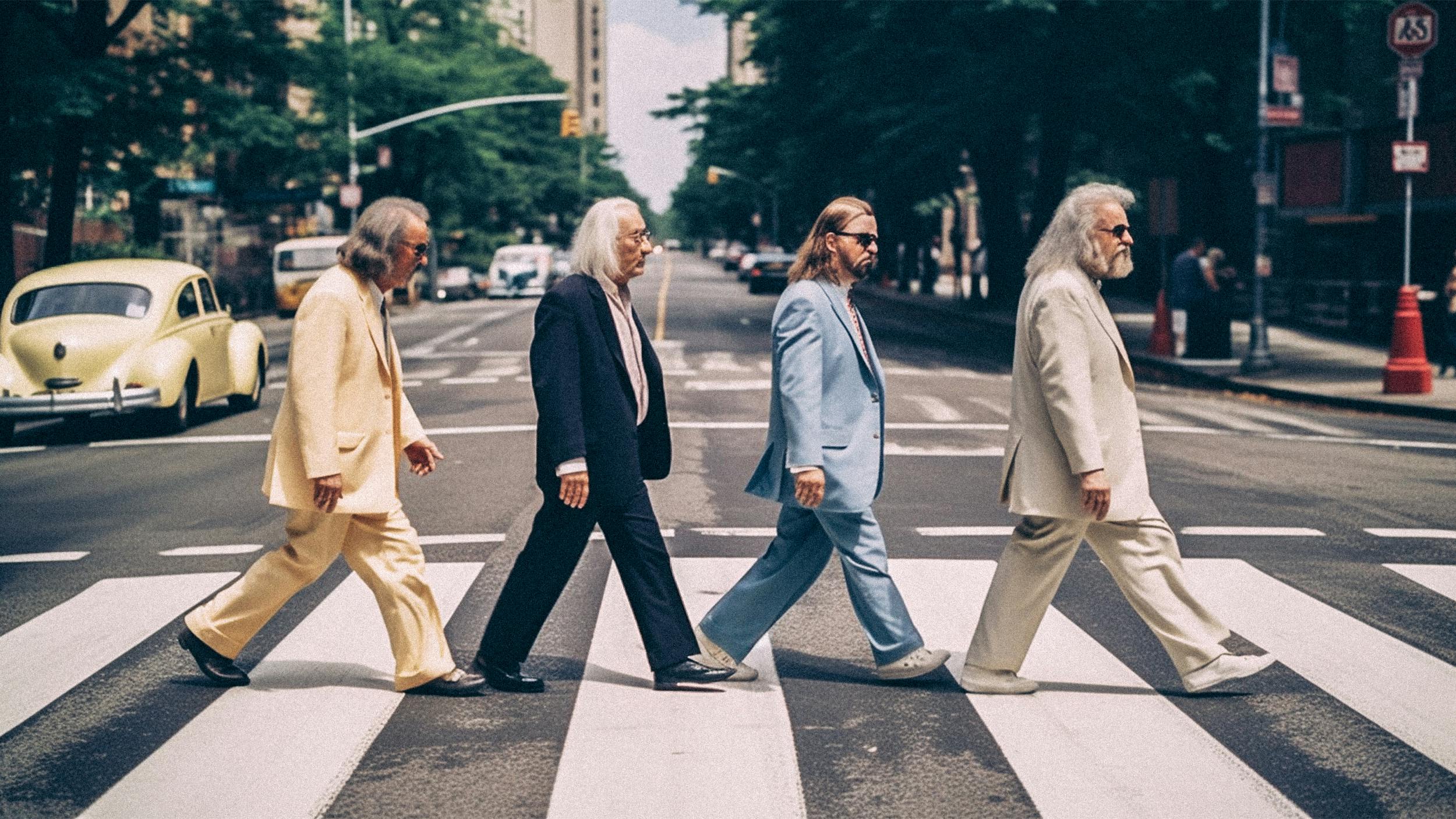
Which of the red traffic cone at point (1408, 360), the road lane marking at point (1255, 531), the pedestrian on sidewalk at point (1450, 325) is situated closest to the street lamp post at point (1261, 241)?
the pedestrian on sidewalk at point (1450, 325)

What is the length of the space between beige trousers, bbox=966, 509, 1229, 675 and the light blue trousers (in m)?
0.31

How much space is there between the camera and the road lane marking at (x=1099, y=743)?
471 centimetres

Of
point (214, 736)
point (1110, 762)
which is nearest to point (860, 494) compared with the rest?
point (1110, 762)

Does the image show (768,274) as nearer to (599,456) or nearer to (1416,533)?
(1416,533)

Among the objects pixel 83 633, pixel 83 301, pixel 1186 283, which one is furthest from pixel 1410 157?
pixel 83 633

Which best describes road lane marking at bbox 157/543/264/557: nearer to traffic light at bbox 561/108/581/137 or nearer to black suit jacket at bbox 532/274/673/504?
black suit jacket at bbox 532/274/673/504

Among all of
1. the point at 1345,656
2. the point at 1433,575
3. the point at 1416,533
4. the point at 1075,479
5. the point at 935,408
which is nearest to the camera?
the point at 1075,479

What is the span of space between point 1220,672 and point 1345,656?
94 cm

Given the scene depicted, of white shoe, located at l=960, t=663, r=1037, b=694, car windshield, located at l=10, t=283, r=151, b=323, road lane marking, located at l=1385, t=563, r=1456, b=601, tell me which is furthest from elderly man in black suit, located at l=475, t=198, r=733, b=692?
car windshield, located at l=10, t=283, r=151, b=323

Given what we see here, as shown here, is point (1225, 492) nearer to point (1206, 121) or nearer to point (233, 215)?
point (1206, 121)

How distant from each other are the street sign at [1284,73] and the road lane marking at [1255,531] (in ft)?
45.0

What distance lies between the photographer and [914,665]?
5.97m

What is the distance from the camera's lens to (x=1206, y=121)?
32125 millimetres

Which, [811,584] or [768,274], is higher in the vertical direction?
[768,274]
